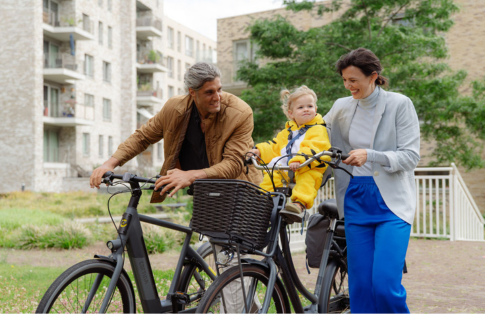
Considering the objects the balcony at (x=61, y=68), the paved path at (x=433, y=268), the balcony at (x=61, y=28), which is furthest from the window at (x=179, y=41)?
the paved path at (x=433, y=268)

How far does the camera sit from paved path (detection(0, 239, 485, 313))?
5.64 meters

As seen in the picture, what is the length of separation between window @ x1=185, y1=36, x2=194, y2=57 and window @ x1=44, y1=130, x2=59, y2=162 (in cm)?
3548

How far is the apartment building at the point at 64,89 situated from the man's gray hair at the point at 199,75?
31.0 meters

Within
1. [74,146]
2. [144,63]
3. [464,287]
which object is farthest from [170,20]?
[464,287]

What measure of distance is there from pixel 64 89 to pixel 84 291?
113 ft

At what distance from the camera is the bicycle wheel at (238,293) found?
283 centimetres

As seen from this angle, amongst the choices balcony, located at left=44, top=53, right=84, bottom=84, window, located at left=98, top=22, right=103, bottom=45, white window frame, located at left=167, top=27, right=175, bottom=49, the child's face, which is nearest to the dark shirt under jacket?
the child's face

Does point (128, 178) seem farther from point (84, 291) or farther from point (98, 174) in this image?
point (84, 291)

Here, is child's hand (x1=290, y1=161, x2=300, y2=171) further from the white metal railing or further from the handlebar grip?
the white metal railing

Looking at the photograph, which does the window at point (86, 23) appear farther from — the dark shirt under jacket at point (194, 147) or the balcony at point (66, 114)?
the dark shirt under jacket at point (194, 147)

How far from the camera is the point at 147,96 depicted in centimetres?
4347

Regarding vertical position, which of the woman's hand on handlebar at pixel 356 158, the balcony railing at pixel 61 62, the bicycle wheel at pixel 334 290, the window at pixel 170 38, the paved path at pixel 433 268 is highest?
the window at pixel 170 38

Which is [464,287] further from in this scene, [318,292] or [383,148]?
[383,148]

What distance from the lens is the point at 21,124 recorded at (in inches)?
1277
